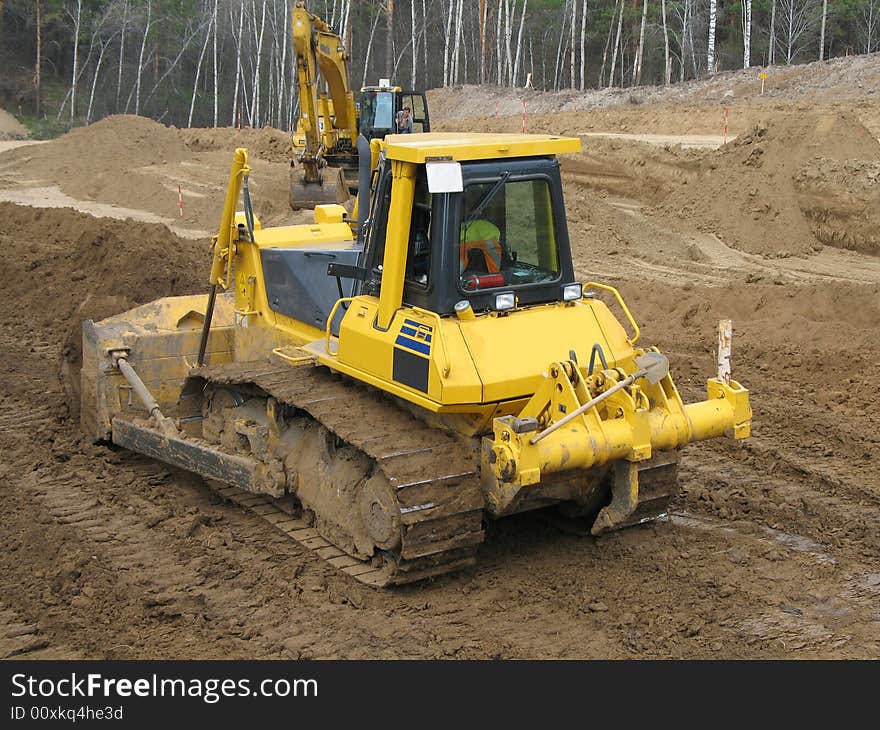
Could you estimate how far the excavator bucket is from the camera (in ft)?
68.0

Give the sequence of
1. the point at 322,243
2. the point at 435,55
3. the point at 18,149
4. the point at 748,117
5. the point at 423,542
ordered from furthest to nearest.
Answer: the point at 435,55 < the point at 18,149 < the point at 748,117 < the point at 322,243 < the point at 423,542

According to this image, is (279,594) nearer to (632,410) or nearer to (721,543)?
(632,410)

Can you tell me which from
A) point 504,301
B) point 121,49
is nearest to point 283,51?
point 121,49

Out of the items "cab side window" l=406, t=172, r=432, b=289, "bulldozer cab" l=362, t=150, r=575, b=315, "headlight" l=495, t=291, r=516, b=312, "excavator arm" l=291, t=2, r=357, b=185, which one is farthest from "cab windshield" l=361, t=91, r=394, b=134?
"headlight" l=495, t=291, r=516, b=312

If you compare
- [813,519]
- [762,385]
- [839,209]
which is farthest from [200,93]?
[813,519]

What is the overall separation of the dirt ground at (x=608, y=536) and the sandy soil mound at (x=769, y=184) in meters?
0.05

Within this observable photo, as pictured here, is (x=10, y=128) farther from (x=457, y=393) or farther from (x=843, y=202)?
(x=457, y=393)

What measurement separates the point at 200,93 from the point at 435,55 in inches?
435

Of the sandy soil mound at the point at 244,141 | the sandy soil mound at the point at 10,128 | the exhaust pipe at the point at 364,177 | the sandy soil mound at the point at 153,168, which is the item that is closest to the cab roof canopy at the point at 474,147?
the exhaust pipe at the point at 364,177

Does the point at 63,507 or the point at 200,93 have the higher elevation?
the point at 200,93

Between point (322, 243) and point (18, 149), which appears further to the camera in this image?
point (18, 149)

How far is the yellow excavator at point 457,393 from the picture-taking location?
20.2ft

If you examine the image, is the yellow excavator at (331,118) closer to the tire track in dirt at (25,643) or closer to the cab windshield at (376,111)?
the cab windshield at (376,111)

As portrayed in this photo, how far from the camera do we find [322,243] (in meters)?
8.76
